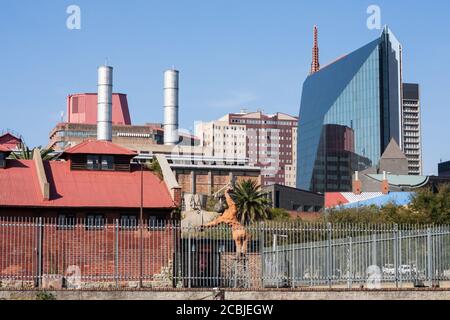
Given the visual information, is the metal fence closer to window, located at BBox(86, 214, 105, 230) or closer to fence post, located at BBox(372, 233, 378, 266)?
fence post, located at BBox(372, 233, 378, 266)

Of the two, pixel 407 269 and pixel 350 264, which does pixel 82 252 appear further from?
pixel 407 269

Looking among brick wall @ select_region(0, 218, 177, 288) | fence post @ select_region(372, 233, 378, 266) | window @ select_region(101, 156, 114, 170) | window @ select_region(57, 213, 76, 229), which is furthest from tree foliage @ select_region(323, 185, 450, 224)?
fence post @ select_region(372, 233, 378, 266)

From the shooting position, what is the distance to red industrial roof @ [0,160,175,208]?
61000 mm

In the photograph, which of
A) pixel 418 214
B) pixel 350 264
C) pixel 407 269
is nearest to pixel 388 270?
pixel 407 269

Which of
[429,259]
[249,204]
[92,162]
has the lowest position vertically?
[429,259]

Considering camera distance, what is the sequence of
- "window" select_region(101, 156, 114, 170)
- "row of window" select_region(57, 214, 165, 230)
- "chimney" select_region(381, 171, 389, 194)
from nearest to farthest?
"row of window" select_region(57, 214, 165, 230) → "window" select_region(101, 156, 114, 170) → "chimney" select_region(381, 171, 389, 194)

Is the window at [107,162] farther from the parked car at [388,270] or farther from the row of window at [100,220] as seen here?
the parked car at [388,270]

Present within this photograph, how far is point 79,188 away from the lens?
63656 mm

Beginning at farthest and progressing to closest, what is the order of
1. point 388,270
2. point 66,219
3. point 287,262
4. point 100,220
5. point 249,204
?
point 249,204 < point 100,220 < point 66,219 < point 287,262 < point 388,270

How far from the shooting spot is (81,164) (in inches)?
2662

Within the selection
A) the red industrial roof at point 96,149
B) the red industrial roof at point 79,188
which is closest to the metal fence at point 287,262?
the red industrial roof at point 79,188

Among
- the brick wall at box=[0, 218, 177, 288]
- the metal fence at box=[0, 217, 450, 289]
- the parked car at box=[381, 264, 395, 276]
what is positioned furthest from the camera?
the brick wall at box=[0, 218, 177, 288]

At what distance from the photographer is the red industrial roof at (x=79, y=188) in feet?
200
